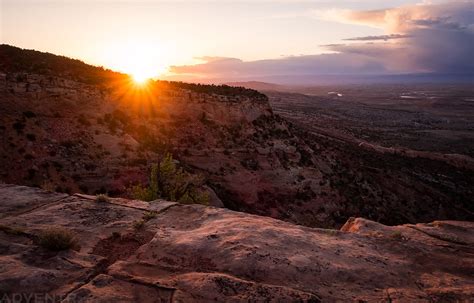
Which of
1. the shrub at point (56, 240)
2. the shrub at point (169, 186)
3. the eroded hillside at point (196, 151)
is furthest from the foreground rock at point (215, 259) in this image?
the eroded hillside at point (196, 151)

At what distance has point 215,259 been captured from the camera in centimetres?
753

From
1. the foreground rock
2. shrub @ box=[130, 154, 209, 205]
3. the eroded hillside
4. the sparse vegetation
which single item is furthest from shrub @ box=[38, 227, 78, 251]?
the eroded hillside

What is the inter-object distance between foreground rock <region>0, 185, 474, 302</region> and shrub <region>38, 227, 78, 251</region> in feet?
0.50

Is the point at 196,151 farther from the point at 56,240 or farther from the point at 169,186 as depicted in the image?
the point at 56,240

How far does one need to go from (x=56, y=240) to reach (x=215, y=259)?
129 inches

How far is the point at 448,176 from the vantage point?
60094mm

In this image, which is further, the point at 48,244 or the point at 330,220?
the point at 330,220

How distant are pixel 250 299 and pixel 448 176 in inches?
2510

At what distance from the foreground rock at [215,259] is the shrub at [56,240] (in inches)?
6.0

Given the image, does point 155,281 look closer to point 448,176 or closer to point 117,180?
point 117,180

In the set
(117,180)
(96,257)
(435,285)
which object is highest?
(96,257)

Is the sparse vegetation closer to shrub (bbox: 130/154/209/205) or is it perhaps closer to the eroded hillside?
shrub (bbox: 130/154/209/205)

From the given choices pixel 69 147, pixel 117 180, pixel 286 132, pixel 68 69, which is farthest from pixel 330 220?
pixel 68 69

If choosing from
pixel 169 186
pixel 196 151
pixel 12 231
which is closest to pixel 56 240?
pixel 12 231
